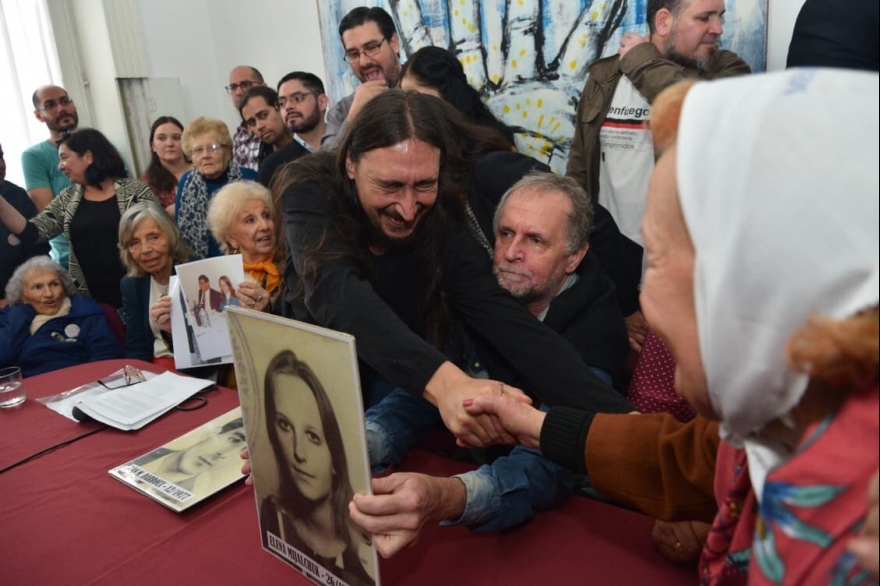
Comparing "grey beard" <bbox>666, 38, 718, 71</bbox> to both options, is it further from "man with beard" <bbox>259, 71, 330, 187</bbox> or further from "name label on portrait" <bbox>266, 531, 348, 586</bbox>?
"name label on portrait" <bbox>266, 531, 348, 586</bbox>

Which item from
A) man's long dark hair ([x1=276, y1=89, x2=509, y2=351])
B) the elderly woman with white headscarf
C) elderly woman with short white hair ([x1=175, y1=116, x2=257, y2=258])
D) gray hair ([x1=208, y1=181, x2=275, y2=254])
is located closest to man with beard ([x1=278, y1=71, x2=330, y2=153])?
elderly woman with short white hair ([x1=175, y1=116, x2=257, y2=258])

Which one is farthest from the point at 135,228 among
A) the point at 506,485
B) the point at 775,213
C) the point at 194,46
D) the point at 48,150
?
the point at 194,46

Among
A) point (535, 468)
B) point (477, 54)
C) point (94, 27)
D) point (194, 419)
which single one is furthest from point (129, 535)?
point (94, 27)

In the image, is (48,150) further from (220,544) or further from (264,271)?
(220,544)

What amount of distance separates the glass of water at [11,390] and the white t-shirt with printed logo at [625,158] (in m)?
2.51

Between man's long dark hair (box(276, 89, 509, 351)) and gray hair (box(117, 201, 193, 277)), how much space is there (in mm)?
1487

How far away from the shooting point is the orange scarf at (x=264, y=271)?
281 centimetres

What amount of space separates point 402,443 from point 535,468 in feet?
1.41

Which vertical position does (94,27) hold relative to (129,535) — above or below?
above

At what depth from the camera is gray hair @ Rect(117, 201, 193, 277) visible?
3.06m

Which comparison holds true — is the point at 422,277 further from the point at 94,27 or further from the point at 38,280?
the point at 94,27

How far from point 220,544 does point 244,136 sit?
3778 millimetres

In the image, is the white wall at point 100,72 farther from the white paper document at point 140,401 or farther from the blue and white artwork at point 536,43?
the white paper document at point 140,401

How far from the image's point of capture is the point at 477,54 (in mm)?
3832
